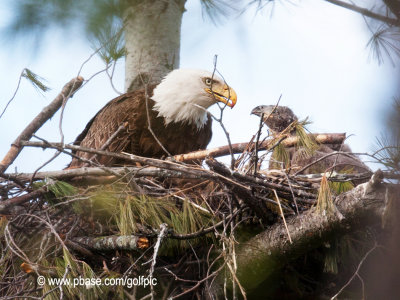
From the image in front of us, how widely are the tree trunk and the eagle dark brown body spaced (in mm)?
356

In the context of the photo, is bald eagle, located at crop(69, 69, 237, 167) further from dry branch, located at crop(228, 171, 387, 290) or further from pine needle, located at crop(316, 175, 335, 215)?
pine needle, located at crop(316, 175, 335, 215)

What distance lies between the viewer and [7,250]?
3.60 m

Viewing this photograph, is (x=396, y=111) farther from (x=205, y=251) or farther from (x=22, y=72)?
(x=22, y=72)

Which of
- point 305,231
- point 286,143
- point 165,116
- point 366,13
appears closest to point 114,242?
point 305,231

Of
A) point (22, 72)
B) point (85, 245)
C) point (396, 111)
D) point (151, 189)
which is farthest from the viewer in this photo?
point (22, 72)

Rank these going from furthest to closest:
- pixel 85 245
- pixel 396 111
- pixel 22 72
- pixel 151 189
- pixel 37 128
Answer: pixel 37 128 → pixel 22 72 → pixel 151 189 → pixel 85 245 → pixel 396 111

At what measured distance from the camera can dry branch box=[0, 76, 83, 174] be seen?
4.13m

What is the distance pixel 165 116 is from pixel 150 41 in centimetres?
79

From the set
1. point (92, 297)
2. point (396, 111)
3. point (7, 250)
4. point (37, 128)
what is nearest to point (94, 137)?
point (37, 128)

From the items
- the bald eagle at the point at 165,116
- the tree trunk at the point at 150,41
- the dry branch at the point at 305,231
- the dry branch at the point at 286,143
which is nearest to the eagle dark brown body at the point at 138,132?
the bald eagle at the point at 165,116

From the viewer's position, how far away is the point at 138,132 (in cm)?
445

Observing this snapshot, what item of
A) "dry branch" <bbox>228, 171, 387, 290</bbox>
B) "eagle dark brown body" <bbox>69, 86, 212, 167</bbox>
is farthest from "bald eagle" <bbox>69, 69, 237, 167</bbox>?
"dry branch" <bbox>228, 171, 387, 290</bbox>

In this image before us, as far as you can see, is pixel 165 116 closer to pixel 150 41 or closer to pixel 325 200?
pixel 150 41

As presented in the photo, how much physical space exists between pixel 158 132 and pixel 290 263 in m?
1.51
